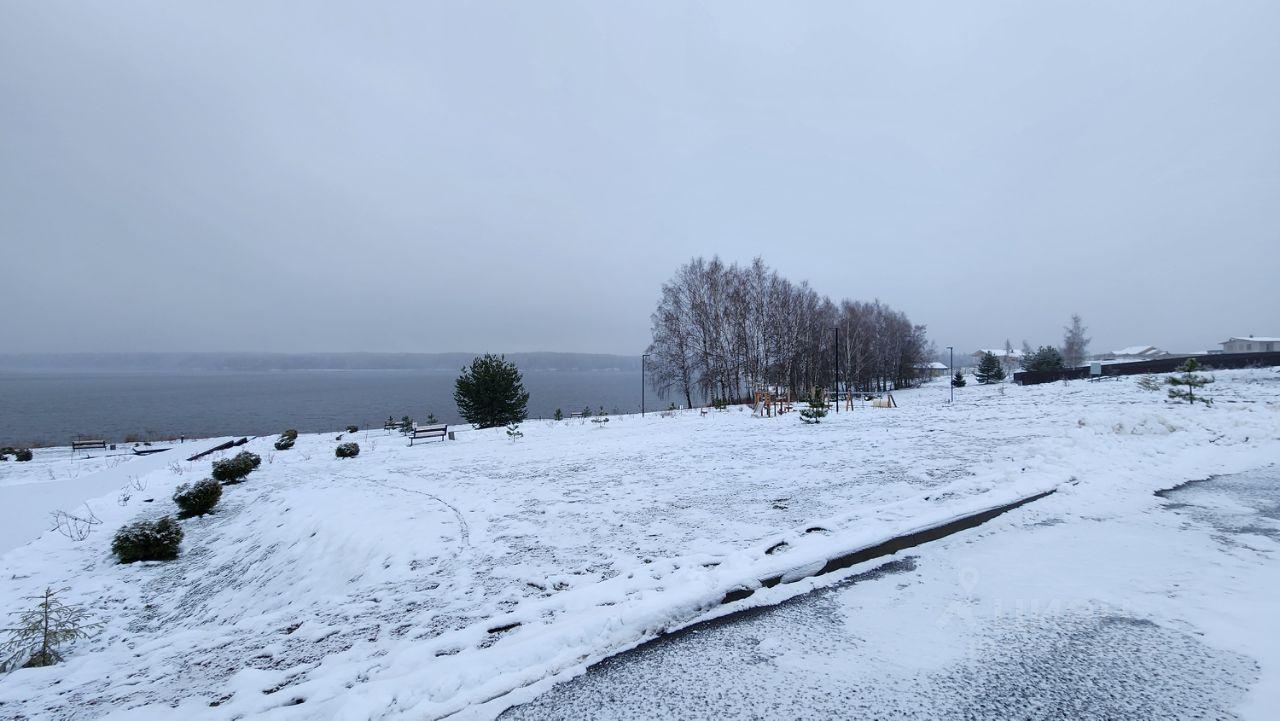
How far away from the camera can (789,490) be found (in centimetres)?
712

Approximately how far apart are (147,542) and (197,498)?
6.41ft

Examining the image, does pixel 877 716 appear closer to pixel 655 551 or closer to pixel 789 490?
pixel 655 551

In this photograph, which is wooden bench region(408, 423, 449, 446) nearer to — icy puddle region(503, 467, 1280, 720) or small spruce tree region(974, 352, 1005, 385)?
icy puddle region(503, 467, 1280, 720)

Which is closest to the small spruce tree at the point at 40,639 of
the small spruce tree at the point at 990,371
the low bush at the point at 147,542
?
the low bush at the point at 147,542

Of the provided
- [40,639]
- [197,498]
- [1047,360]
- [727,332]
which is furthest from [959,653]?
[1047,360]

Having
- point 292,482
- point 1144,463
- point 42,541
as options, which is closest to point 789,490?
point 1144,463

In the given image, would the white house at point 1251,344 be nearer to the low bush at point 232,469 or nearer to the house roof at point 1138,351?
the house roof at point 1138,351

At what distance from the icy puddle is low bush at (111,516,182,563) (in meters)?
7.80

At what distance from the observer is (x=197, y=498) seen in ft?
28.5

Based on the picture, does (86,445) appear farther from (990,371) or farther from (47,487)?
(990,371)

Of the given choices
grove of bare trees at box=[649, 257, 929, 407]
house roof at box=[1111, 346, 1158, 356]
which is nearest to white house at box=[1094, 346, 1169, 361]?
house roof at box=[1111, 346, 1158, 356]

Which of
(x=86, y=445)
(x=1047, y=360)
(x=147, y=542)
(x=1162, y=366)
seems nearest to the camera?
(x=147, y=542)

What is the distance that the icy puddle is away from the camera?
8.13 feet

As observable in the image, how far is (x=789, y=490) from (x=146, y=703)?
21.9 ft
